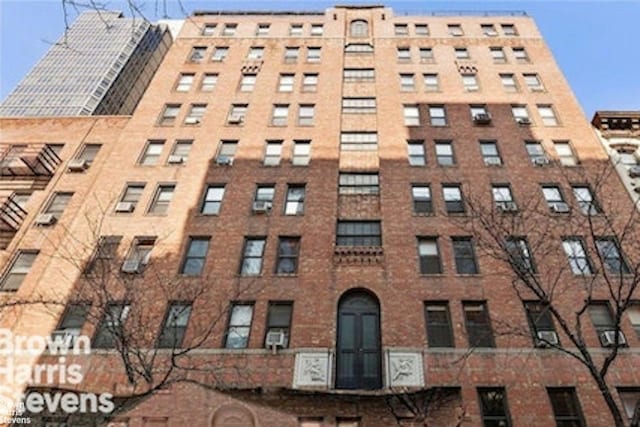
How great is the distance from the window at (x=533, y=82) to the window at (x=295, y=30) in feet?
48.6

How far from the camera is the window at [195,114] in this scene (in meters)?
26.7

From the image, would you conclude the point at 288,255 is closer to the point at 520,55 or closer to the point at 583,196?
the point at 583,196

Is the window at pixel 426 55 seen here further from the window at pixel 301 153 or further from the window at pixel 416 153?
the window at pixel 301 153

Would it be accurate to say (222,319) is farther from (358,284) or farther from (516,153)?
(516,153)

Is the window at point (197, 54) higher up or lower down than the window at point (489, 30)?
lower down

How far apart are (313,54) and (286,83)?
374 centimetres

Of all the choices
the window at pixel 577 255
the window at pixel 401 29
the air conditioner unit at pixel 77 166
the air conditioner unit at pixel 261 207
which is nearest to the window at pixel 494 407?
the window at pixel 577 255

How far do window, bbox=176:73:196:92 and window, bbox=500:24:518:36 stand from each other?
20.6 metres

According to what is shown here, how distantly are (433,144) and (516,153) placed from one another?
12.9 ft

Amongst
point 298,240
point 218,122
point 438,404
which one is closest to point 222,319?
point 298,240

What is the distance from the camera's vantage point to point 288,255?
66.8 ft

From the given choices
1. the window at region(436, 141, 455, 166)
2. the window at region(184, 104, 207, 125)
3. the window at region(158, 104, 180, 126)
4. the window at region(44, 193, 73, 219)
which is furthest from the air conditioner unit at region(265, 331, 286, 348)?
the window at region(158, 104, 180, 126)

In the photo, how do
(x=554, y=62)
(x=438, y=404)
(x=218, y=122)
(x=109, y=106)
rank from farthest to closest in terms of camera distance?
(x=109, y=106), (x=554, y=62), (x=218, y=122), (x=438, y=404)

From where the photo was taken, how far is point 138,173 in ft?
77.8
